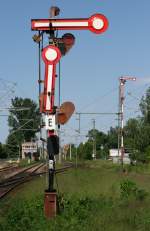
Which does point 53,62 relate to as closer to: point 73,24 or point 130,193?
point 73,24

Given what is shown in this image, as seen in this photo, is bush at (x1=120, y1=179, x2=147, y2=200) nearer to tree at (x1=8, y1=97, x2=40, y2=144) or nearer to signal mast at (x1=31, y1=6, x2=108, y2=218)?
signal mast at (x1=31, y1=6, x2=108, y2=218)


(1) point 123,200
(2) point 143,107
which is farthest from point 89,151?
(1) point 123,200

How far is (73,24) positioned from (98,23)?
62 cm

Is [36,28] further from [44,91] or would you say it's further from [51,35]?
[44,91]

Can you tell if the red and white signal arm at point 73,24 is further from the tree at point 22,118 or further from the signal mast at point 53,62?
the tree at point 22,118

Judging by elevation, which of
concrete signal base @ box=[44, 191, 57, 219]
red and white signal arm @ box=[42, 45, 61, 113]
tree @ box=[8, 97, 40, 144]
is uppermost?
tree @ box=[8, 97, 40, 144]

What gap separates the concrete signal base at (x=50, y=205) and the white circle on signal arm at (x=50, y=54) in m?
2.88

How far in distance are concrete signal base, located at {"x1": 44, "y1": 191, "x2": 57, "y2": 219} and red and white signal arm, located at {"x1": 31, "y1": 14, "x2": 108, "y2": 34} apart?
11.9ft

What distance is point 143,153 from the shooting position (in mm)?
75250

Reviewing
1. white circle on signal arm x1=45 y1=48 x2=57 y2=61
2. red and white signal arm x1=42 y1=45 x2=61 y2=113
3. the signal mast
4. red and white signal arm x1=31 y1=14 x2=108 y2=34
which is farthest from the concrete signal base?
red and white signal arm x1=31 y1=14 x2=108 y2=34

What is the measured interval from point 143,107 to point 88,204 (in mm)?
68396

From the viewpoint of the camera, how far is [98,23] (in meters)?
12.4

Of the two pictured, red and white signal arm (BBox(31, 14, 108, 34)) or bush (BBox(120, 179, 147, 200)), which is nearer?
red and white signal arm (BBox(31, 14, 108, 34))

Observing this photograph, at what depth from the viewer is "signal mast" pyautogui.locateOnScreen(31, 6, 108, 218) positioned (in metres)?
12.0
